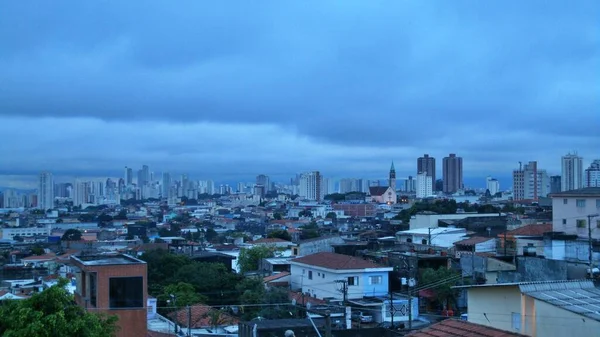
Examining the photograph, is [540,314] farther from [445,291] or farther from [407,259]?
[407,259]

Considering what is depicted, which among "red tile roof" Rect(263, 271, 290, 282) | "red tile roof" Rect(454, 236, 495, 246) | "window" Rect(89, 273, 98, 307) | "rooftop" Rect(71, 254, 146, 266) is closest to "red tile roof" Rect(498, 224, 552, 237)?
"red tile roof" Rect(454, 236, 495, 246)

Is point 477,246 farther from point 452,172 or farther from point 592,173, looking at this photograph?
point 452,172

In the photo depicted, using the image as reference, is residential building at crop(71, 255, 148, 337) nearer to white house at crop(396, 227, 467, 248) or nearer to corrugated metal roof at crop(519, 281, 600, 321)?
corrugated metal roof at crop(519, 281, 600, 321)

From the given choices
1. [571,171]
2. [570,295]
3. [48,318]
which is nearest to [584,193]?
[570,295]

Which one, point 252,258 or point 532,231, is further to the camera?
point 252,258

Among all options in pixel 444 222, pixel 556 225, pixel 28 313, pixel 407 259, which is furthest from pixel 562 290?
pixel 444 222
